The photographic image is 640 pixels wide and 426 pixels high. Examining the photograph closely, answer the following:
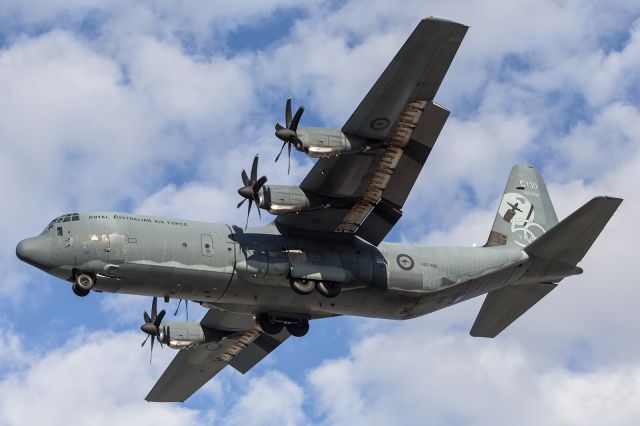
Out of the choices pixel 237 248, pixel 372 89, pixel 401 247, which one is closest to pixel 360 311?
pixel 401 247

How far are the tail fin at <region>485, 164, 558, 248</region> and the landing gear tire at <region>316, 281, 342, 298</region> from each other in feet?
22.8

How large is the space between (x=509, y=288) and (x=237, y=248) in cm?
1003

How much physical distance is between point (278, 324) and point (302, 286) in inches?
112

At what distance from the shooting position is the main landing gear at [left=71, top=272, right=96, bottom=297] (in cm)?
3331

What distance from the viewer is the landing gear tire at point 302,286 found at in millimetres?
34594

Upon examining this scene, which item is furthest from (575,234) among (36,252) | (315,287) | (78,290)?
(36,252)

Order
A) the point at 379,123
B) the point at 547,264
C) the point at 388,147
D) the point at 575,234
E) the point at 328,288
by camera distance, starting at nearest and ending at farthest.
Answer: the point at 379,123 < the point at 388,147 < the point at 328,288 < the point at 575,234 < the point at 547,264

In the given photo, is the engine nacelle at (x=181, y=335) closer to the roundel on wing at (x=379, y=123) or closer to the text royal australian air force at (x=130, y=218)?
the text royal australian air force at (x=130, y=218)

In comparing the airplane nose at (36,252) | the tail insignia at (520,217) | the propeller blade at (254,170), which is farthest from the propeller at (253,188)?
the tail insignia at (520,217)

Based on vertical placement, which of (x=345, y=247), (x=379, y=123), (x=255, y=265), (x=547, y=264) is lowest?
(x=255, y=265)

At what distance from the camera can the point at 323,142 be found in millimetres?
32812

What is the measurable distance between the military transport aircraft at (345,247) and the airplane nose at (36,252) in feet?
0.09

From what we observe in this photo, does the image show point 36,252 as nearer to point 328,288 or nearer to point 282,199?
point 282,199

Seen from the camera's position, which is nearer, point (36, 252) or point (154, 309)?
point (36, 252)
